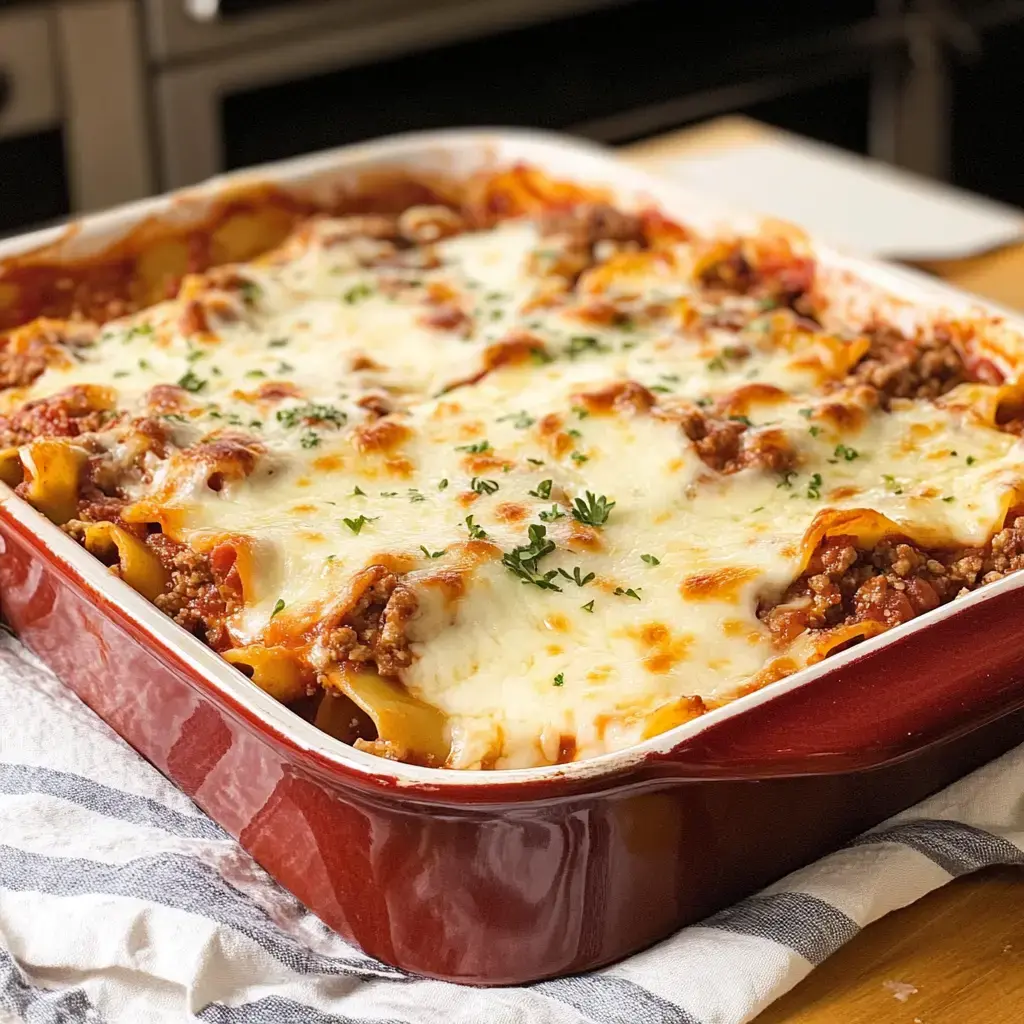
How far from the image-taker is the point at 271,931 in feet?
5.00

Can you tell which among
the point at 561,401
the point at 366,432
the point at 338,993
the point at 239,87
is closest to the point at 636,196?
the point at 561,401

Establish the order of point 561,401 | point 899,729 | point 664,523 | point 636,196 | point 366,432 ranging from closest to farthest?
1. point 899,729
2. point 664,523
3. point 366,432
4. point 561,401
5. point 636,196

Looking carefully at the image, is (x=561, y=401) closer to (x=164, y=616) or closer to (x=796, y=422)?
(x=796, y=422)

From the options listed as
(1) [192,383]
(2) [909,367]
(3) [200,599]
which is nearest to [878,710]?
(3) [200,599]

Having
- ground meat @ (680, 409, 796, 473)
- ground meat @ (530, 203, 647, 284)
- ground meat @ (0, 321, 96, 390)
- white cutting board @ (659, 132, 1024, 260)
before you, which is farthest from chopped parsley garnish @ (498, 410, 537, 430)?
white cutting board @ (659, 132, 1024, 260)

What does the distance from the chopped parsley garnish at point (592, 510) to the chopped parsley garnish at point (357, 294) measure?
72cm

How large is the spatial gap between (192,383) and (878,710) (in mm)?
1060

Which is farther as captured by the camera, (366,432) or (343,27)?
(343,27)

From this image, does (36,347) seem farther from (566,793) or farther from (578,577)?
(566,793)

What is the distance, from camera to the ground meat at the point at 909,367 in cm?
209

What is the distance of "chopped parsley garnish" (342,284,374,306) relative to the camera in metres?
2.38

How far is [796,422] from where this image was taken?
1959 millimetres

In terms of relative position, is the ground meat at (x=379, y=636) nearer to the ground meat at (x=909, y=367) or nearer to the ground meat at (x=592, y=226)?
the ground meat at (x=909, y=367)

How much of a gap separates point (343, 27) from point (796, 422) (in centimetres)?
226
